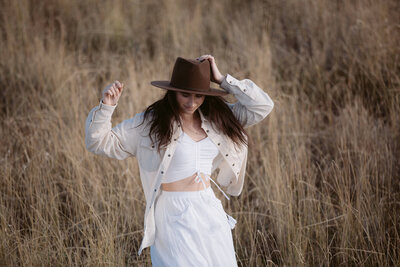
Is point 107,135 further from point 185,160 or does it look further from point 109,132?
point 185,160

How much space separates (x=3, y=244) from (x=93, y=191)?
820mm

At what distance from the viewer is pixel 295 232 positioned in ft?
9.82

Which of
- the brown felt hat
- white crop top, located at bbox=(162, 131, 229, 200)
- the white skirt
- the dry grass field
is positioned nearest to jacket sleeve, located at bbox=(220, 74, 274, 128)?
the brown felt hat

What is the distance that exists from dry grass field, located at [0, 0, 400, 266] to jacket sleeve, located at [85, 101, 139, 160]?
2.75 ft

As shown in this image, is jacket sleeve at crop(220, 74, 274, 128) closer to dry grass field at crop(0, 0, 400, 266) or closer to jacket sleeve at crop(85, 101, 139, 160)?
jacket sleeve at crop(85, 101, 139, 160)

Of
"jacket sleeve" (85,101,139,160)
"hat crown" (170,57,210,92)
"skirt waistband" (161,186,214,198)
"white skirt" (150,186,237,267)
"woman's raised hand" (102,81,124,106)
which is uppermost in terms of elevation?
"hat crown" (170,57,210,92)

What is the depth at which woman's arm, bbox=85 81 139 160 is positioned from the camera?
76.2 inches

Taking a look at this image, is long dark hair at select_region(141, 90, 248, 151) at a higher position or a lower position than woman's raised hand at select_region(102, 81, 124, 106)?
lower

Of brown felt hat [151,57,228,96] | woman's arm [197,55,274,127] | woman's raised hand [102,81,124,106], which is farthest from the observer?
woman's arm [197,55,274,127]

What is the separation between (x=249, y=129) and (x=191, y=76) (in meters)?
2.30

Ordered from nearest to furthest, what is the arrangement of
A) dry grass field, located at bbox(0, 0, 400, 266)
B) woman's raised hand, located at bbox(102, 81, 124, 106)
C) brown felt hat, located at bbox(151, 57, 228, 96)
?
woman's raised hand, located at bbox(102, 81, 124, 106) → brown felt hat, located at bbox(151, 57, 228, 96) → dry grass field, located at bbox(0, 0, 400, 266)

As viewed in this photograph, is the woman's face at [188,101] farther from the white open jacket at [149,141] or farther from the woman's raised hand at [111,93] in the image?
the woman's raised hand at [111,93]

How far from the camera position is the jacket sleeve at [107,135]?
194 cm

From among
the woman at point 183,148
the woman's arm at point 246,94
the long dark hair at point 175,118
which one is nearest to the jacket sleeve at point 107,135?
the woman at point 183,148
